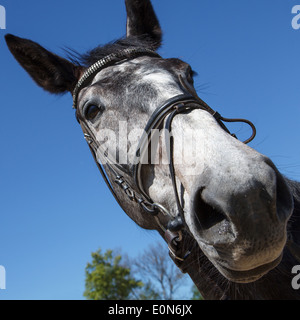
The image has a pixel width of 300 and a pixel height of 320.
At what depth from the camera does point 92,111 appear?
3949mm

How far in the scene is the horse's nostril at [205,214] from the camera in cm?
260

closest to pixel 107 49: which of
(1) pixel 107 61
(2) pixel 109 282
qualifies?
(1) pixel 107 61

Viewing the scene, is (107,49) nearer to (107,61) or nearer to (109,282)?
(107,61)

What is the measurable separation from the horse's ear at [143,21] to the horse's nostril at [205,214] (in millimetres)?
3339

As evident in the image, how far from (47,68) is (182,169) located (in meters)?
2.81

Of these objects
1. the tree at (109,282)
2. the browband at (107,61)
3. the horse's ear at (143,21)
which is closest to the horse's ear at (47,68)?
the browband at (107,61)

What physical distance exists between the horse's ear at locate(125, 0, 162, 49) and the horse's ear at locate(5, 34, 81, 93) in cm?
110

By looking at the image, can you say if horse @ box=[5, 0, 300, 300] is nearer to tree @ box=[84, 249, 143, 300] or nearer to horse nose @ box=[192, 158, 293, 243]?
horse nose @ box=[192, 158, 293, 243]

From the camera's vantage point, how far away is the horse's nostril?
2.60 meters

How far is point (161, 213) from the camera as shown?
137 inches

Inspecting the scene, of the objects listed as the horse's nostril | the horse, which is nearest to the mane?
the horse

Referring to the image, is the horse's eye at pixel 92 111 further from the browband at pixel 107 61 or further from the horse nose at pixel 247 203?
the horse nose at pixel 247 203
